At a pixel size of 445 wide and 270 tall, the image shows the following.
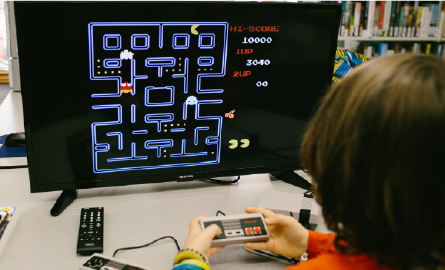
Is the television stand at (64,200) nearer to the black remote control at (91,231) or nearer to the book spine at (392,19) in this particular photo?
the black remote control at (91,231)

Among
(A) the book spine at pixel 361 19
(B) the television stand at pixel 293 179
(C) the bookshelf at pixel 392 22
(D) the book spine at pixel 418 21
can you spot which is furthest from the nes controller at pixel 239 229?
(D) the book spine at pixel 418 21

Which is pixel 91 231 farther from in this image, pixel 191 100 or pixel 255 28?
pixel 255 28

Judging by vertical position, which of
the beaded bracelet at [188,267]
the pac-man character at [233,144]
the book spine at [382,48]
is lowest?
the beaded bracelet at [188,267]

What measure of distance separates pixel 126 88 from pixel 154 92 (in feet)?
0.24

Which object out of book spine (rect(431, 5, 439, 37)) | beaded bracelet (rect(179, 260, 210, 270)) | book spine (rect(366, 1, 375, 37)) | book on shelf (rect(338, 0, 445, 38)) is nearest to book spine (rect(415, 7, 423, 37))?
book on shelf (rect(338, 0, 445, 38))

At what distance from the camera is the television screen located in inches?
36.9

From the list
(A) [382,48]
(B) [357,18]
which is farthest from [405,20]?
(B) [357,18]

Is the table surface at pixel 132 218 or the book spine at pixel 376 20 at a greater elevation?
the book spine at pixel 376 20

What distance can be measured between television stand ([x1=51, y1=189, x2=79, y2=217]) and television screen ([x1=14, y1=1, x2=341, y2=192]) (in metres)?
0.04

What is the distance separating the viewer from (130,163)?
106cm

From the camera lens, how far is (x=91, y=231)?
0.92m

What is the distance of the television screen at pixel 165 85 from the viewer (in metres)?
0.94

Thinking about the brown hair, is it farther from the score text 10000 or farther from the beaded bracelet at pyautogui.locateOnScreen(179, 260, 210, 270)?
the score text 10000

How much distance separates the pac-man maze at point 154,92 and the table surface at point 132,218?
0.35ft
